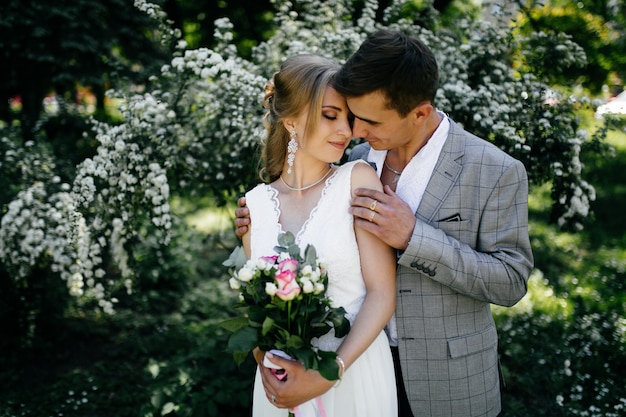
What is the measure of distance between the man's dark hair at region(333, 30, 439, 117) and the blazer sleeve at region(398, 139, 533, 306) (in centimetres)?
40

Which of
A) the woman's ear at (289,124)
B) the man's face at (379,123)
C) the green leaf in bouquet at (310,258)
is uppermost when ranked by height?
the man's face at (379,123)

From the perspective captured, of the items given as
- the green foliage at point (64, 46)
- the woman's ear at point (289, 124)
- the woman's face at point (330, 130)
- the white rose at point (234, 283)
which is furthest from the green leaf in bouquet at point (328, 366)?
the green foliage at point (64, 46)

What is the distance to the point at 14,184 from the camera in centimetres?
452

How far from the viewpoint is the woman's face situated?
2338 mm

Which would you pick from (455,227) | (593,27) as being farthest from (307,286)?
(593,27)

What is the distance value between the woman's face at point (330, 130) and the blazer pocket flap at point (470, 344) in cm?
96

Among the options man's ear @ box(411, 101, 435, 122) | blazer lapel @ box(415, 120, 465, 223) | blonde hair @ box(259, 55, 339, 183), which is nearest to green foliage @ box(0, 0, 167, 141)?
blonde hair @ box(259, 55, 339, 183)

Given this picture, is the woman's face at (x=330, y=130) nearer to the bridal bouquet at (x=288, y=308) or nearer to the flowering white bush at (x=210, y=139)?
the bridal bouquet at (x=288, y=308)

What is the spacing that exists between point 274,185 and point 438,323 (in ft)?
3.36

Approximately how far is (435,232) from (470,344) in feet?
1.80

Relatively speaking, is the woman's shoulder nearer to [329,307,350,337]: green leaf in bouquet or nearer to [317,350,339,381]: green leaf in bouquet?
[329,307,350,337]: green leaf in bouquet

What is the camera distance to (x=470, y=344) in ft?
7.54

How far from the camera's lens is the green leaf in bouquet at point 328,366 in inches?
75.5

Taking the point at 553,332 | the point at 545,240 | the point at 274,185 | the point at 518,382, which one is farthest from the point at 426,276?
the point at 545,240
